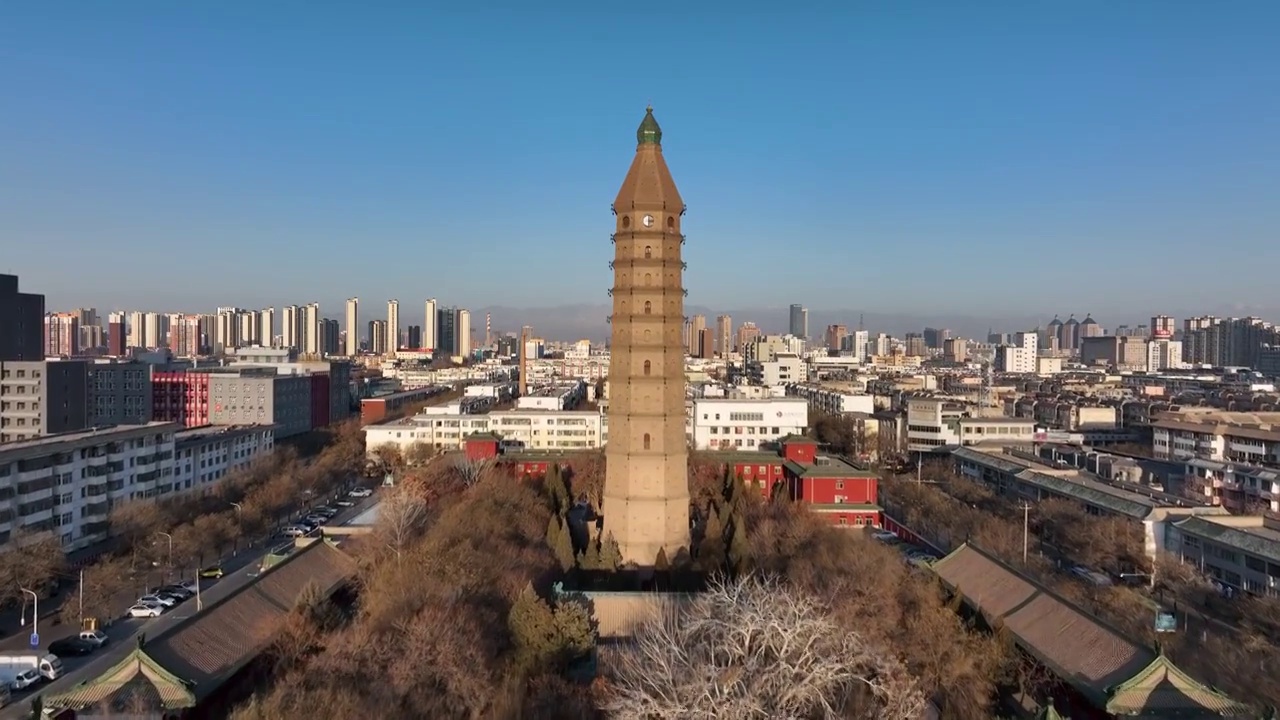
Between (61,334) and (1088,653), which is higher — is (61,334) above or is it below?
above

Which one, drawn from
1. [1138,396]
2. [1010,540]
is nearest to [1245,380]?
[1138,396]

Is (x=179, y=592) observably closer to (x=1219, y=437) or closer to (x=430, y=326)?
(x=1219, y=437)

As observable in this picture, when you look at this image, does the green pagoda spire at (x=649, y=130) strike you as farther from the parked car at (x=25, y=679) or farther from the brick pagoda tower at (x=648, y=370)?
the parked car at (x=25, y=679)

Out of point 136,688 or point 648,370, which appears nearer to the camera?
point 136,688

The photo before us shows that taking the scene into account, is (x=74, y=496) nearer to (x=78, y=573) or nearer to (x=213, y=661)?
(x=78, y=573)

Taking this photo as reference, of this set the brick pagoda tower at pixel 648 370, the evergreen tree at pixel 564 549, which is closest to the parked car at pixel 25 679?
the evergreen tree at pixel 564 549

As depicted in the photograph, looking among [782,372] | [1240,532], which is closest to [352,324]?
[782,372]

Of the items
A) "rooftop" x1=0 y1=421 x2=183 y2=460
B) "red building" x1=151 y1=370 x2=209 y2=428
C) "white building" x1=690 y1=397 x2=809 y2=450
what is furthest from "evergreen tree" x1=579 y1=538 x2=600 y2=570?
"red building" x1=151 y1=370 x2=209 y2=428

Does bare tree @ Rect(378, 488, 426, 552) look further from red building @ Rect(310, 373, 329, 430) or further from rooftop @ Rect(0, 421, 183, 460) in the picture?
red building @ Rect(310, 373, 329, 430)
